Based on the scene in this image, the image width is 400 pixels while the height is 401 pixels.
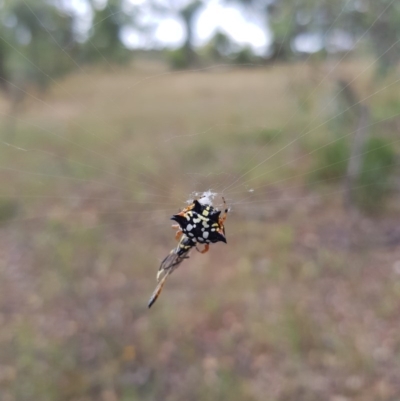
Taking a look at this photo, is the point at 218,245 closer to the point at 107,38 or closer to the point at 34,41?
the point at 107,38

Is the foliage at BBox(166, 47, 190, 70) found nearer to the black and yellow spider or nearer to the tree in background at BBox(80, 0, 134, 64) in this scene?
the tree in background at BBox(80, 0, 134, 64)

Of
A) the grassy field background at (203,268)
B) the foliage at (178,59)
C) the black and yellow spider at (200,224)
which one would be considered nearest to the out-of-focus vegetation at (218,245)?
the grassy field background at (203,268)

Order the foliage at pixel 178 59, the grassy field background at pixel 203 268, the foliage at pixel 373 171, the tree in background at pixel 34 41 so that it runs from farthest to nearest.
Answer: the foliage at pixel 178 59, the tree in background at pixel 34 41, the foliage at pixel 373 171, the grassy field background at pixel 203 268

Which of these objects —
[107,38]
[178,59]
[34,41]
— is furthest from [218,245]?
[178,59]

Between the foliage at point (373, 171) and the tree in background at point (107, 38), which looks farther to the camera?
the foliage at point (373, 171)

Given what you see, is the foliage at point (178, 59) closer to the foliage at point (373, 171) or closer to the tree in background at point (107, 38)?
the tree in background at point (107, 38)

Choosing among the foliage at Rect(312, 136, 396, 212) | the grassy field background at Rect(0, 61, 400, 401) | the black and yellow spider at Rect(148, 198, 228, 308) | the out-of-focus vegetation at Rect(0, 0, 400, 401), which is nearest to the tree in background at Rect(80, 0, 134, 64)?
the out-of-focus vegetation at Rect(0, 0, 400, 401)
